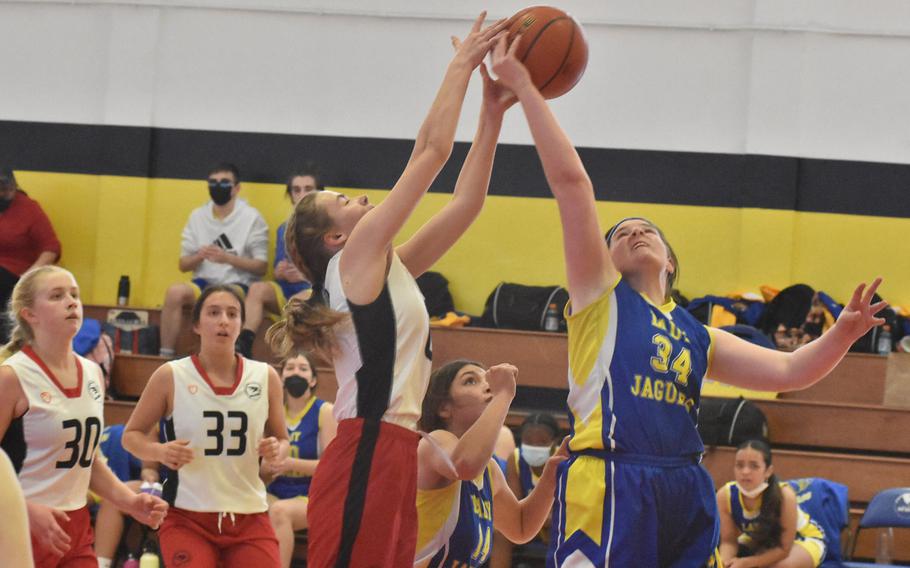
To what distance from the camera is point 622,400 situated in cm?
312

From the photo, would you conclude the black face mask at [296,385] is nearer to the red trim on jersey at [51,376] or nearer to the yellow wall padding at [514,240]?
the yellow wall padding at [514,240]

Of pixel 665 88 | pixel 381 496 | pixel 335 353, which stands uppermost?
pixel 665 88

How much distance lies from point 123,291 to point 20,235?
913mm

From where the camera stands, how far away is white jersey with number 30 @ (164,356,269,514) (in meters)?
4.80

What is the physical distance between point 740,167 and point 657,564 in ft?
23.4

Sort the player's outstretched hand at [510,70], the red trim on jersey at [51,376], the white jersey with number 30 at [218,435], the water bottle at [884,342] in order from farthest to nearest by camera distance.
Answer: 1. the water bottle at [884,342]
2. the white jersey with number 30 at [218,435]
3. the red trim on jersey at [51,376]
4. the player's outstretched hand at [510,70]

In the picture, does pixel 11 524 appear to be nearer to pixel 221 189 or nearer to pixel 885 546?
pixel 885 546

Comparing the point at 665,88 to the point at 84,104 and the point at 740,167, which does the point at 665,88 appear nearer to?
the point at 740,167

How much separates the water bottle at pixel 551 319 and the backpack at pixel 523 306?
0.04 feet

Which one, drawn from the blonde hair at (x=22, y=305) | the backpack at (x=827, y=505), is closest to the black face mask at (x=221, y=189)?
the backpack at (x=827, y=505)

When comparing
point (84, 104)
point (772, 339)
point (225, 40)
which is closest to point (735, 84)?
point (772, 339)

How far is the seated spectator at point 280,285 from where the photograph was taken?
29.7 ft

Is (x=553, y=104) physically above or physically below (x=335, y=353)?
above

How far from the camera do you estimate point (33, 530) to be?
401 cm
